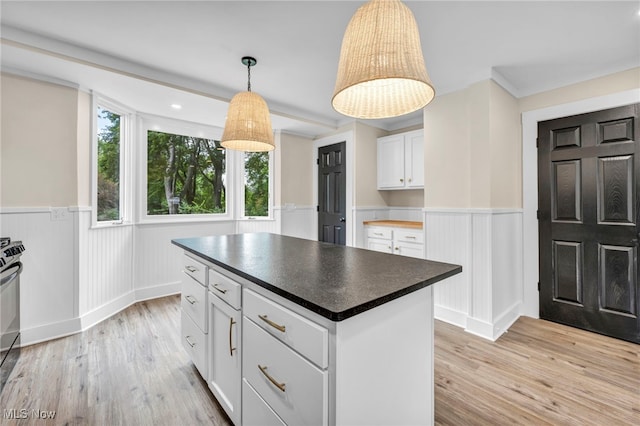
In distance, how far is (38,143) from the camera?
242cm

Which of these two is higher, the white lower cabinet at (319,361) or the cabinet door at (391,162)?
the cabinet door at (391,162)

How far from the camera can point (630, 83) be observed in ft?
7.97

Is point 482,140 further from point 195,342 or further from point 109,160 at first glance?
point 109,160

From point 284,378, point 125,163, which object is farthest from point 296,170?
point 284,378

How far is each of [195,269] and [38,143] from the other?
6.47 feet

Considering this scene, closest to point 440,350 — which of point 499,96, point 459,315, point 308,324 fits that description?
point 459,315

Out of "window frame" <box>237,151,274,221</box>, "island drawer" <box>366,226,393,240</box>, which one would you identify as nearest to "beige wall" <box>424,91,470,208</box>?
"island drawer" <box>366,226,393,240</box>

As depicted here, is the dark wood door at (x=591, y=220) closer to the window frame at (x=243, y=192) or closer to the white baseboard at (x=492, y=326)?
the white baseboard at (x=492, y=326)

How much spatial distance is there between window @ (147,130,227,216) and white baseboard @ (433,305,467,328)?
10.5 feet

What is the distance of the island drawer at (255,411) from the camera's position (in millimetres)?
1116

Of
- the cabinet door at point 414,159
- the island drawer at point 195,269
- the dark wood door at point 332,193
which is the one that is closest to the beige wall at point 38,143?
the island drawer at point 195,269

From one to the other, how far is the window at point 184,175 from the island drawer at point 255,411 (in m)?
3.07

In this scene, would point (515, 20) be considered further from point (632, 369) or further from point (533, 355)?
point (632, 369)

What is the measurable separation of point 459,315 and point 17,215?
13.4ft
